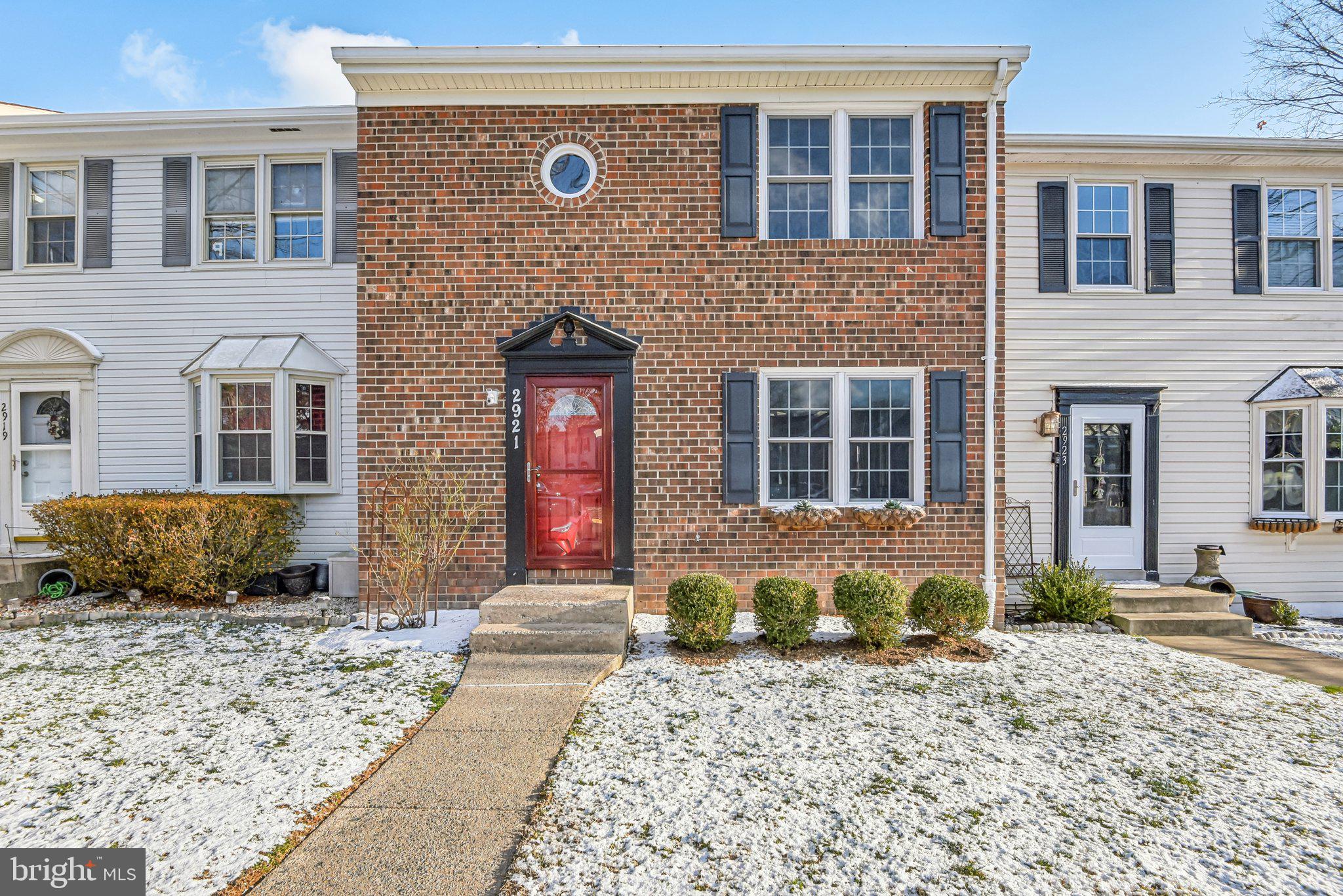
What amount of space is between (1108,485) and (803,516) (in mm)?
4648

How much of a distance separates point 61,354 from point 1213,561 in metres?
15.2

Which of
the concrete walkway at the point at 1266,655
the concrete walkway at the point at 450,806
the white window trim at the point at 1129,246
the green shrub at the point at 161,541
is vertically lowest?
the concrete walkway at the point at 1266,655

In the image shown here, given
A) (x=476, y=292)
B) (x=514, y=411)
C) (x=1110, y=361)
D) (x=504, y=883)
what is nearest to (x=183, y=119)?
(x=476, y=292)

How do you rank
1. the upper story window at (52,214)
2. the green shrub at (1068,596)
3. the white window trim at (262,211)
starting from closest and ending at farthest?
the green shrub at (1068,596) < the white window trim at (262,211) < the upper story window at (52,214)

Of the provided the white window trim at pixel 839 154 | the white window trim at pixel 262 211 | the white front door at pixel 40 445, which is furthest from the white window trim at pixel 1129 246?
the white front door at pixel 40 445

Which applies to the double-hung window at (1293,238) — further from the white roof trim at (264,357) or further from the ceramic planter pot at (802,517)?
the white roof trim at (264,357)

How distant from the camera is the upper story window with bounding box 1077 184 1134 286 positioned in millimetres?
8023

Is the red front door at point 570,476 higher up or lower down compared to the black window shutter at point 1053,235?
lower down

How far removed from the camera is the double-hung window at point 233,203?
27.6ft

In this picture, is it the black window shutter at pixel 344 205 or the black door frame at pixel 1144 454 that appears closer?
the black door frame at pixel 1144 454

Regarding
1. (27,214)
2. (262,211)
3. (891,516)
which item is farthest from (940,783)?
(27,214)

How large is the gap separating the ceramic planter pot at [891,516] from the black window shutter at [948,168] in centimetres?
286

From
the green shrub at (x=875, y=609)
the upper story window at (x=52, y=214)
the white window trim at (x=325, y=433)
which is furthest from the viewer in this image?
the upper story window at (x=52, y=214)

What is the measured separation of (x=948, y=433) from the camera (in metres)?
6.36
